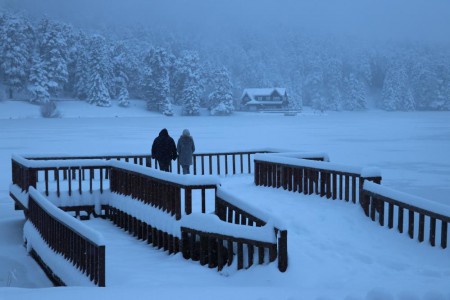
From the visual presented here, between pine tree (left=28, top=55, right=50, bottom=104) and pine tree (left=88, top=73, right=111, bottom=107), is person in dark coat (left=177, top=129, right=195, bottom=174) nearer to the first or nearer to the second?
pine tree (left=28, top=55, right=50, bottom=104)

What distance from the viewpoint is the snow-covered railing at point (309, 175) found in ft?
38.4

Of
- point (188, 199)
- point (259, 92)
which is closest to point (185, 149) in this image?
point (188, 199)

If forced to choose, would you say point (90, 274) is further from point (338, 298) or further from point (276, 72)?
point (276, 72)

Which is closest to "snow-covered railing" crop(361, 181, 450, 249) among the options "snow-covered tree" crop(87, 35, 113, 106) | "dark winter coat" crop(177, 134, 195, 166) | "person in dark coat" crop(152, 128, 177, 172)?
"dark winter coat" crop(177, 134, 195, 166)

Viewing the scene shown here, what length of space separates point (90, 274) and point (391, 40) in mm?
202852

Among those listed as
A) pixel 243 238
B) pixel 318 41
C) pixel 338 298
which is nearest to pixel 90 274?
pixel 243 238

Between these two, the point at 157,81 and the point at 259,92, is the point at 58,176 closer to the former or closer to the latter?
the point at 157,81

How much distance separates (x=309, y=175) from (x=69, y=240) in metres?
6.05

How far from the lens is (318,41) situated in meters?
191

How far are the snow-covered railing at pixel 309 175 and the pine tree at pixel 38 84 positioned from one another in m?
78.2

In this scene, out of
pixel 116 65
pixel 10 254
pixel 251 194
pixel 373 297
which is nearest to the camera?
pixel 373 297

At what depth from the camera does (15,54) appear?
94625 millimetres

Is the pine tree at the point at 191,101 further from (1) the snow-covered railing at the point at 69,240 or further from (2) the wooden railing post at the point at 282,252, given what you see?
(2) the wooden railing post at the point at 282,252

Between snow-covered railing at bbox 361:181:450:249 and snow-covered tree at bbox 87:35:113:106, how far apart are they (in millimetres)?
85408
